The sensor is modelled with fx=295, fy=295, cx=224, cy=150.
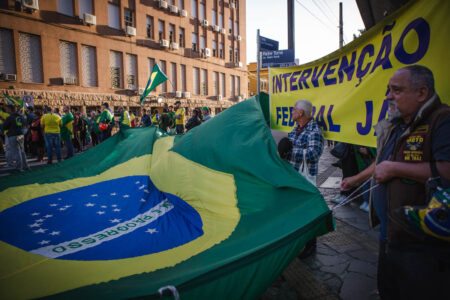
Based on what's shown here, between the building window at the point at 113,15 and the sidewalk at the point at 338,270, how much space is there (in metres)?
24.4

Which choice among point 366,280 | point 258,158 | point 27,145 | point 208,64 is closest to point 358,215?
point 366,280

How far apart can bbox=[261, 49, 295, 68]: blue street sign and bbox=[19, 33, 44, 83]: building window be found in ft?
47.1

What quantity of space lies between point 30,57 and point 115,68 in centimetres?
620

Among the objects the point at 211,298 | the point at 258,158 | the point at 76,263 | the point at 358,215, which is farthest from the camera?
the point at 358,215

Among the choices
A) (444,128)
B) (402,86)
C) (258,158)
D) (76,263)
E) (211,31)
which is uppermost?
(211,31)

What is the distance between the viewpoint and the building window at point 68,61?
65.9ft

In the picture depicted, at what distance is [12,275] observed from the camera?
6.41 ft

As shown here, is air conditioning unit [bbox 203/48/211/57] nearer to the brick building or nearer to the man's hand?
the brick building

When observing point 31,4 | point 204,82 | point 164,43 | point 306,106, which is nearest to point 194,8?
point 164,43

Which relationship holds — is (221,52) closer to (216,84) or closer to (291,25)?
(216,84)

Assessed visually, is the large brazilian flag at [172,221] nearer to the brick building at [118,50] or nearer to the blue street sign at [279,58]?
the blue street sign at [279,58]

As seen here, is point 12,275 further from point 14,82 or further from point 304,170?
point 14,82

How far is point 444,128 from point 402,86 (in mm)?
336

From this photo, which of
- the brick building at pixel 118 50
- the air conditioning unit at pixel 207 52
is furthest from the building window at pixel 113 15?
the air conditioning unit at pixel 207 52
